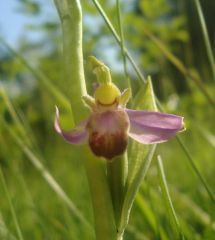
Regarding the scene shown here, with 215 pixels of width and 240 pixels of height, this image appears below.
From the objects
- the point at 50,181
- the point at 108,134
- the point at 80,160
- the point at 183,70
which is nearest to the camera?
the point at 108,134

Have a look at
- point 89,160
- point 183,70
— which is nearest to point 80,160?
point 183,70

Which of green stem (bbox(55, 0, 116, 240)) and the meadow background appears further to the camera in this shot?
the meadow background

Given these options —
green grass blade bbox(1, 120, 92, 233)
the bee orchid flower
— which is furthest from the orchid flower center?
green grass blade bbox(1, 120, 92, 233)

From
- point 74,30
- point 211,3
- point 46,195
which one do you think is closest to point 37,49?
point 211,3

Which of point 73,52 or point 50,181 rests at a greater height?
point 73,52

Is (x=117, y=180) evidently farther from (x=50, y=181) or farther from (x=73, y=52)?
(x=50, y=181)

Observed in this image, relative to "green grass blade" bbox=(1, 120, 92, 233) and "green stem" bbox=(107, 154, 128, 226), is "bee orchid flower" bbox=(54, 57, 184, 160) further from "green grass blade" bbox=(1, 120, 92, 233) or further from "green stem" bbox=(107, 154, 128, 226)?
"green grass blade" bbox=(1, 120, 92, 233)

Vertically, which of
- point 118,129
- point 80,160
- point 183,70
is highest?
point 118,129

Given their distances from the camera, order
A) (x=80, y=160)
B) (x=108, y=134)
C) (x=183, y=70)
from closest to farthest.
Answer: (x=108, y=134) < (x=183, y=70) < (x=80, y=160)
